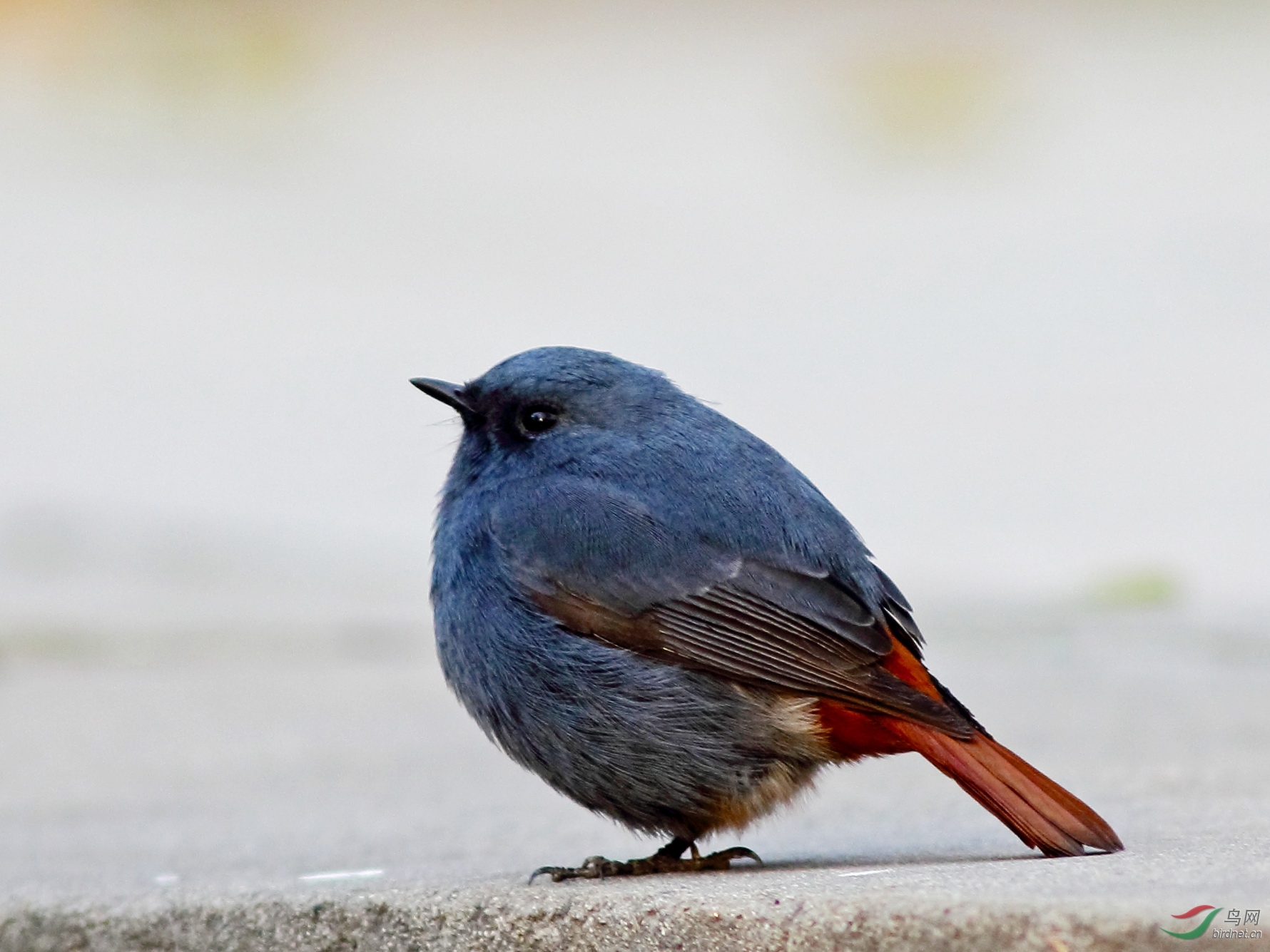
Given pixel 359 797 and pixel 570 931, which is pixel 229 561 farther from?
pixel 570 931

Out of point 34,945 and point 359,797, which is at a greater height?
Result: point 359,797

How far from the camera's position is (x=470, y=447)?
3996 mm

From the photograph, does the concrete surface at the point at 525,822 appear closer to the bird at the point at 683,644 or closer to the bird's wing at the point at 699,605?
the bird at the point at 683,644

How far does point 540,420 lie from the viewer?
390 cm

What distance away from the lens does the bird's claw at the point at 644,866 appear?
3344 millimetres

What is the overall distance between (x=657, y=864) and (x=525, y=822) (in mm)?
929

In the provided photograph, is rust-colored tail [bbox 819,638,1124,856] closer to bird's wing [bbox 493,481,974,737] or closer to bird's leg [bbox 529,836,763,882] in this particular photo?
bird's wing [bbox 493,481,974,737]

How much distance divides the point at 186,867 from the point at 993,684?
134 inches

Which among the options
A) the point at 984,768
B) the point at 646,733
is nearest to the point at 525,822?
the point at 646,733

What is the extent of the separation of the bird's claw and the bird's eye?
93cm

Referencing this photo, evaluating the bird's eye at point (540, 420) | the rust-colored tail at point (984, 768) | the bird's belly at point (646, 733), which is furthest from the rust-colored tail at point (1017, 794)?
the bird's eye at point (540, 420)

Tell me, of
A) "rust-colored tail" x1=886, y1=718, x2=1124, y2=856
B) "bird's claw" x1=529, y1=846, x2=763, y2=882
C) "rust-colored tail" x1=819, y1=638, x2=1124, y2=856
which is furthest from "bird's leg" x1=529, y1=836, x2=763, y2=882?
"rust-colored tail" x1=886, y1=718, x2=1124, y2=856

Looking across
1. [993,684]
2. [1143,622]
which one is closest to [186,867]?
[993,684]

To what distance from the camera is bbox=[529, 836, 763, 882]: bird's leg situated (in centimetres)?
336
